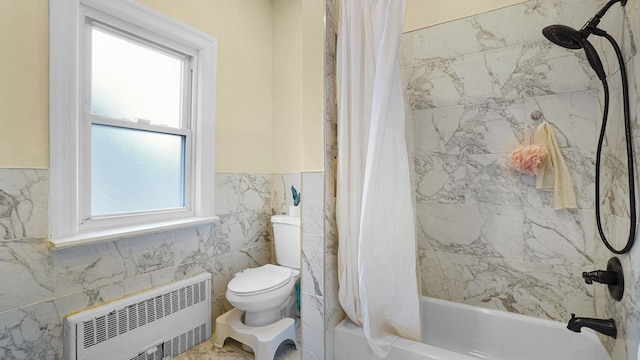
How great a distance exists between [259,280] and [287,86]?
66.6 inches

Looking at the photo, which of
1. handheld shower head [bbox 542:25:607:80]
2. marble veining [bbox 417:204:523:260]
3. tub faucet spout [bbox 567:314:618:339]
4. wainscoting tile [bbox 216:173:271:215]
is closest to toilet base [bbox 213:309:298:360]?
wainscoting tile [bbox 216:173:271:215]

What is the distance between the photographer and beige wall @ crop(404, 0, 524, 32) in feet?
5.60

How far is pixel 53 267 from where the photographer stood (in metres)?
1.35

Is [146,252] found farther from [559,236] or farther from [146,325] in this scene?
[559,236]

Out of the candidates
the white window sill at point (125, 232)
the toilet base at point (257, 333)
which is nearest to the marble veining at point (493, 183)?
the toilet base at point (257, 333)

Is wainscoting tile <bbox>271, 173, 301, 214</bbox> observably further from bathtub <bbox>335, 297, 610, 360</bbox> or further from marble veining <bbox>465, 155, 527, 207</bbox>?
marble veining <bbox>465, 155, 527, 207</bbox>

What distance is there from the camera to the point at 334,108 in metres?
1.44

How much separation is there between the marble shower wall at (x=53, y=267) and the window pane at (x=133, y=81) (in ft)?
1.89

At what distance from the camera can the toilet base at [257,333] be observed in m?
1.68

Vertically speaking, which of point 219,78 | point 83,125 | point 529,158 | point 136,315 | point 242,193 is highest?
point 219,78

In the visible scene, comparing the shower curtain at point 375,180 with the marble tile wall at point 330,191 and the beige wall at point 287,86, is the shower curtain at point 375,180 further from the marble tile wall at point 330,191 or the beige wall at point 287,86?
the beige wall at point 287,86

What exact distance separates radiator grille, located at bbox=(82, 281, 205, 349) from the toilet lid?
0.30m

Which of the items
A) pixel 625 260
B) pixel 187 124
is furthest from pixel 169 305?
pixel 625 260

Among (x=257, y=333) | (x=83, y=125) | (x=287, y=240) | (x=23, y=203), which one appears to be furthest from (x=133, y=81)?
(x=257, y=333)
